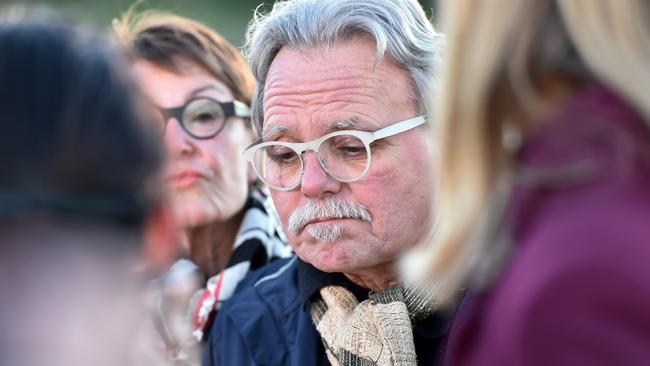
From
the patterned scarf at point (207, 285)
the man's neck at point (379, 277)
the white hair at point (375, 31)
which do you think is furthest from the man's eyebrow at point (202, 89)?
the man's neck at point (379, 277)

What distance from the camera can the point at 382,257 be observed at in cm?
306

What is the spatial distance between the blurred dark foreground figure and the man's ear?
1.4 inches

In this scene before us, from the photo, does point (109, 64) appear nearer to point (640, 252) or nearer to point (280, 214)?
point (640, 252)

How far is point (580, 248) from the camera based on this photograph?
126cm

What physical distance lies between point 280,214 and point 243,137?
108cm

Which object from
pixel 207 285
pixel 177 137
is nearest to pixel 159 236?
pixel 207 285

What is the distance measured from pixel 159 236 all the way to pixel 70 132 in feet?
0.69

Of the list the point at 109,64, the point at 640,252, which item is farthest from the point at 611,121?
the point at 109,64

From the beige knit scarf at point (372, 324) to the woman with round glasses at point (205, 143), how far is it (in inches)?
37.5

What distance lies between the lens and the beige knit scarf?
9.42 ft

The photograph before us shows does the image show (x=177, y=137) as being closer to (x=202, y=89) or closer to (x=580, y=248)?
(x=202, y=89)

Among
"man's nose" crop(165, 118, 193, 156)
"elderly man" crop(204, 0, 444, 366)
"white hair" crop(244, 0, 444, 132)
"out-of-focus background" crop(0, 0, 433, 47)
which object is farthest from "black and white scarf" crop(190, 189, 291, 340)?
"out-of-focus background" crop(0, 0, 433, 47)

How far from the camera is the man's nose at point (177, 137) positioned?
4078mm

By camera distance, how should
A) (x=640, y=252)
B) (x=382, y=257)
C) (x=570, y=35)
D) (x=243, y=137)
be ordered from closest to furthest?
(x=640, y=252) → (x=570, y=35) → (x=382, y=257) → (x=243, y=137)
